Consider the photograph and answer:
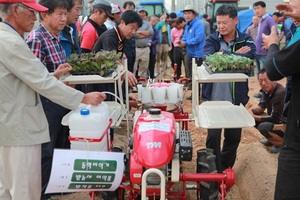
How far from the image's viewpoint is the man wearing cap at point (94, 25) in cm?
525

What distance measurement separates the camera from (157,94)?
382 centimetres

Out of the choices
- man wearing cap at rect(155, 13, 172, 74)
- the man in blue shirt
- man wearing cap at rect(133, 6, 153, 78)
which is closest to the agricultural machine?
the man in blue shirt

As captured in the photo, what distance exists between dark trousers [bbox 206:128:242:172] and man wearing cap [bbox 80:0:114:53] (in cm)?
213

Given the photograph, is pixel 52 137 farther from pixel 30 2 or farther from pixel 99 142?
pixel 30 2

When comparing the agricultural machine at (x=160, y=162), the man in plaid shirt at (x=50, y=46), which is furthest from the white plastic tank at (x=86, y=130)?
the man in plaid shirt at (x=50, y=46)

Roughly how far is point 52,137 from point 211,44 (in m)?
1.80

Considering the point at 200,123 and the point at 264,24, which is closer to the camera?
the point at 200,123

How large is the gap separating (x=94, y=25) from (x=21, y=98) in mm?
2859

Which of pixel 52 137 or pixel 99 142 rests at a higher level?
pixel 99 142

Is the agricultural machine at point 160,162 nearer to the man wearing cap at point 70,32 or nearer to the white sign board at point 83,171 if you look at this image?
the white sign board at point 83,171

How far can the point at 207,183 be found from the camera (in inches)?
126

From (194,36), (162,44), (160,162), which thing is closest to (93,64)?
(160,162)

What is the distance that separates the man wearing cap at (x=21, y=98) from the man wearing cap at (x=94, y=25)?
2.47m

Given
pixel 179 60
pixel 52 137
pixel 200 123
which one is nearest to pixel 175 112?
pixel 200 123
